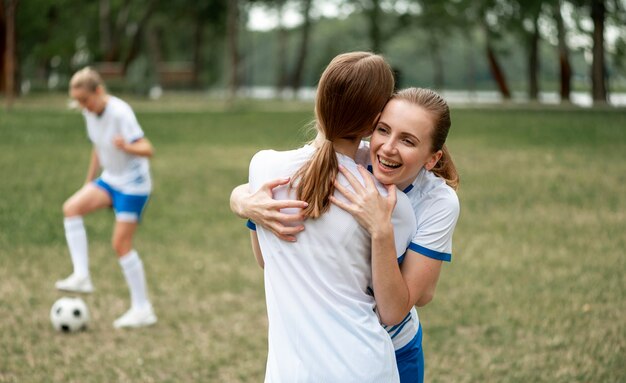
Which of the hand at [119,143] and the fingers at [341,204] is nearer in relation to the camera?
the fingers at [341,204]

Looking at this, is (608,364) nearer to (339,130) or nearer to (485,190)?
(339,130)

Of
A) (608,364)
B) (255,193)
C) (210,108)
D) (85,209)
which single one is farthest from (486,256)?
(210,108)

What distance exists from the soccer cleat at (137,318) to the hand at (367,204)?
4.27m

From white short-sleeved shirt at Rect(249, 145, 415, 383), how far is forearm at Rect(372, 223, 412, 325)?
0.05 m

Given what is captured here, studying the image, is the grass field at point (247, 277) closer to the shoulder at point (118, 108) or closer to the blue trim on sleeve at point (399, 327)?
the shoulder at point (118, 108)

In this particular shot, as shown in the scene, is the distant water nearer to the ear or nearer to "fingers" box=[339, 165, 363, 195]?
the ear

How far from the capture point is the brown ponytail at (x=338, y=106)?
7.45 ft

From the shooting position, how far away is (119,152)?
6496 mm

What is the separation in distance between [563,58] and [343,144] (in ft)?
101

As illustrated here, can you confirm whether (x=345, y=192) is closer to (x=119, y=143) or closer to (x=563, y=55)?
(x=119, y=143)

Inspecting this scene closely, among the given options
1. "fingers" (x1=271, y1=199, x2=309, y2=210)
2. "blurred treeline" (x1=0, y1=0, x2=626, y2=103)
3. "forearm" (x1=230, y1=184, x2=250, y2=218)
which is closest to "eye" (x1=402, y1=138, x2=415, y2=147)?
"fingers" (x1=271, y1=199, x2=309, y2=210)

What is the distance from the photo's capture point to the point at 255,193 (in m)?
2.45

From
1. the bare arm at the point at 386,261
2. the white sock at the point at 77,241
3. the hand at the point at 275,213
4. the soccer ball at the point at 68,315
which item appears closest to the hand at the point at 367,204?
the bare arm at the point at 386,261

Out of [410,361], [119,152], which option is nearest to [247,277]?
[119,152]
